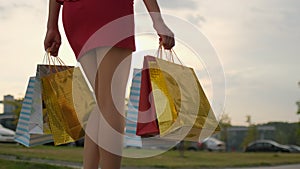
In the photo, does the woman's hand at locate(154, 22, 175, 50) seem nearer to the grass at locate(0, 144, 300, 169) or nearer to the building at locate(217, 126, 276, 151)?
the grass at locate(0, 144, 300, 169)

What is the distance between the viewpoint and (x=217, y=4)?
495 cm

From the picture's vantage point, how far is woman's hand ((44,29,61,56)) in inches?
75.8

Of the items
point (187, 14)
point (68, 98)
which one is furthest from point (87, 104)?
point (187, 14)

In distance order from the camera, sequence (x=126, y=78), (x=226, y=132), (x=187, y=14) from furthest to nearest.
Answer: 1. (x=226, y=132)
2. (x=187, y=14)
3. (x=126, y=78)

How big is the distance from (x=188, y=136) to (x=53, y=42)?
65 cm

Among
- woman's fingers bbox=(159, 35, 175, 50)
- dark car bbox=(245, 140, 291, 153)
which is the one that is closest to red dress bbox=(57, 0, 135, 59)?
woman's fingers bbox=(159, 35, 175, 50)

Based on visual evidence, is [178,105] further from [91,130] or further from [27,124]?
[27,124]

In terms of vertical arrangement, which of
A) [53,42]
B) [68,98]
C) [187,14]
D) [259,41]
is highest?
[259,41]

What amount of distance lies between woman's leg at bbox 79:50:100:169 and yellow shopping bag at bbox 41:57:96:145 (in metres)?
0.13

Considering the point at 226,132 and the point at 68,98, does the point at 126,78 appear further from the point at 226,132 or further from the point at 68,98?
the point at 226,132

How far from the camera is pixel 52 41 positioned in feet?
6.37

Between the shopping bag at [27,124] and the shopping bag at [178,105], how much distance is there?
603 millimetres

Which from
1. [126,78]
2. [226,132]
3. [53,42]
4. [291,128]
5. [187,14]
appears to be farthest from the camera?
[226,132]

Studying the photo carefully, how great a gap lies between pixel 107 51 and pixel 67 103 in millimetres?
375
